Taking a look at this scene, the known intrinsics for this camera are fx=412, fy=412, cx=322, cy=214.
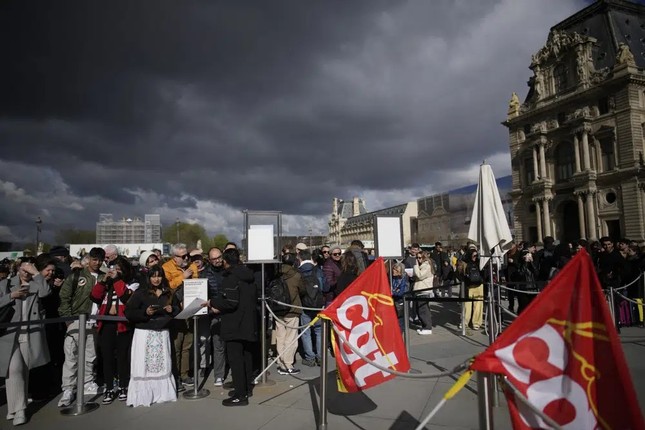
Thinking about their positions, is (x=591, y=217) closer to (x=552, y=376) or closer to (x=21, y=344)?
(x=552, y=376)

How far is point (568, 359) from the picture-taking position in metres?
2.72

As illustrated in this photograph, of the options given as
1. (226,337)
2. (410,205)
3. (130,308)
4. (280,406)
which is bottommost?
(280,406)

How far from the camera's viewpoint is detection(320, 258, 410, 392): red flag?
16.2ft

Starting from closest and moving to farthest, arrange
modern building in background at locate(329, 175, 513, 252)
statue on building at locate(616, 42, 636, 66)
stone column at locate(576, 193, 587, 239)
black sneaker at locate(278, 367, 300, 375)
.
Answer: black sneaker at locate(278, 367, 300, 375) → statue on building at locate(616, 42, 636, 66) → stone column at locate(576, 193, 587, 239) → modern building in background at locate(329, 175, 513, 252)

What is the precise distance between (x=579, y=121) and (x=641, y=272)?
131 ft

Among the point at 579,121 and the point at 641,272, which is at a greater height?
the point at 579,121

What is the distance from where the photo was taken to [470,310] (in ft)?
36.2

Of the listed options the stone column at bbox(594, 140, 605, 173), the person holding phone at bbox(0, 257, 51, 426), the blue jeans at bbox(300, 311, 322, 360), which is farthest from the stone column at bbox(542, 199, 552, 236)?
the person holding phone at bbox(0, 257, 51, 426)

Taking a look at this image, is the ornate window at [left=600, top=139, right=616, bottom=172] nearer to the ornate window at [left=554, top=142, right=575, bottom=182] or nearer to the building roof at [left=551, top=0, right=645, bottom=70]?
the ornate window at [left=554, top=142, right=575, bottom=182]

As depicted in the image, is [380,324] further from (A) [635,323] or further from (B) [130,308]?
(A) [635,323]

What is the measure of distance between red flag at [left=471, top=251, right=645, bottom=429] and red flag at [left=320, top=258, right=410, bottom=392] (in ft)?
7.75

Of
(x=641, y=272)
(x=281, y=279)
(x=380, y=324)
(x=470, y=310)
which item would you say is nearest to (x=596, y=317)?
(x=380, y=324)

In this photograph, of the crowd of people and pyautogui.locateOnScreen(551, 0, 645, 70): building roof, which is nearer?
the crowd of people

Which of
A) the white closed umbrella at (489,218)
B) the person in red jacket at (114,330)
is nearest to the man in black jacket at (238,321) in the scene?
the person in red jacket at (114,330)
